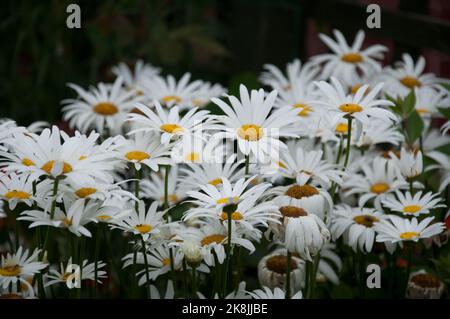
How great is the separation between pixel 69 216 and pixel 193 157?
23cm

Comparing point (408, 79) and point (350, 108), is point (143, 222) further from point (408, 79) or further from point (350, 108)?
point (408, 79)

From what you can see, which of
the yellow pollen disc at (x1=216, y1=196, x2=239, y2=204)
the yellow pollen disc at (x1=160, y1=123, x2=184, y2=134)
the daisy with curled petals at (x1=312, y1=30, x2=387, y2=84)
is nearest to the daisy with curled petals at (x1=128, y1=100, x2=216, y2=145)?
the yellow pollen disc at (x1=160, y1=123, x2=184, y2=134)

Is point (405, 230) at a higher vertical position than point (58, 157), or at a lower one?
lower

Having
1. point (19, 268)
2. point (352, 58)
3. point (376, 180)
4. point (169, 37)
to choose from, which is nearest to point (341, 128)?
point (376, 180)

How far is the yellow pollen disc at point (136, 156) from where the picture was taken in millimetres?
1116

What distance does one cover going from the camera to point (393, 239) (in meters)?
1.14

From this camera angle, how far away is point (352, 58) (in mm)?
1683

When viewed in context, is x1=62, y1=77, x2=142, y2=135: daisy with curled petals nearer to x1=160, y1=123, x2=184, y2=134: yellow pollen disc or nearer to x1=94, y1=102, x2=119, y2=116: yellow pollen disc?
x1=94, y1=102, x2=119, y2=116: yellow pollen disc

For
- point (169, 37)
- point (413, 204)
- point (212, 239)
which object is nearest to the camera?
point (212, 239)

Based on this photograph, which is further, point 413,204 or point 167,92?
point 167,92

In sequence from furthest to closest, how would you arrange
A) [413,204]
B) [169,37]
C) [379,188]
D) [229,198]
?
1. [169,37]
2. [379,188]
3. [413,204]
4. [229,198]

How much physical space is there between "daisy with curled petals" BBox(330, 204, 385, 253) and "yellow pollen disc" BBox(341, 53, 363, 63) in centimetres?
49

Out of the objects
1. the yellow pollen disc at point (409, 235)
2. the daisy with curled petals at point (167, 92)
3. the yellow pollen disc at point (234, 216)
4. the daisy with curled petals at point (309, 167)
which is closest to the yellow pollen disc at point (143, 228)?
the yellow pollen disc at point (234, 216)
